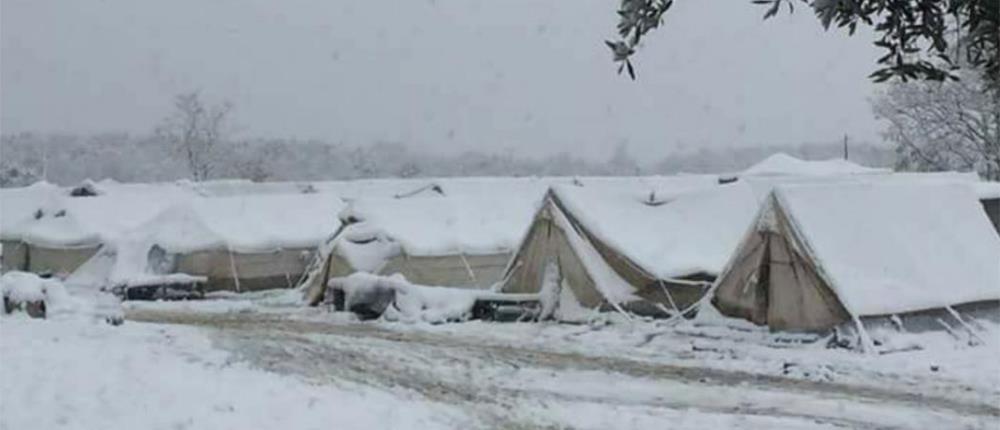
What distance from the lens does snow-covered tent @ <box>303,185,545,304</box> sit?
1021 inches

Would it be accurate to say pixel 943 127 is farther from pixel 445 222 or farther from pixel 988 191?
pixel 445 222

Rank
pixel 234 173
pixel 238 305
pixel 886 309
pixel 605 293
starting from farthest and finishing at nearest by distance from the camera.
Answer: pixel 234 173 → pixel 238 305 → pixel 605 293 → pixel 886 309

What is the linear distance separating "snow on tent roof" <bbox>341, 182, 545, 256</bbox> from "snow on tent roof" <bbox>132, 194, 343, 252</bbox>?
4069mm

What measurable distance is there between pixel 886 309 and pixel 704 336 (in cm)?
290

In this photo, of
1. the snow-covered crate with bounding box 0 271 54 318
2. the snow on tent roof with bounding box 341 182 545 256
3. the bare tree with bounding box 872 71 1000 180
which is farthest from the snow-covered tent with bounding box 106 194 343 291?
the bare tree with bounding box 872 71 1000 180

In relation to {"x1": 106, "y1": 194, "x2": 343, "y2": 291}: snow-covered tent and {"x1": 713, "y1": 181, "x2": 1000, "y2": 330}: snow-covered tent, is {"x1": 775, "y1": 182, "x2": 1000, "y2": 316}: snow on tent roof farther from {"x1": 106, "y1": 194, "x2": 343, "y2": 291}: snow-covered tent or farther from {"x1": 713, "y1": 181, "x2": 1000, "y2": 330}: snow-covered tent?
{"x1": 106, "y1": 194, "x2": 343, "y2": 291}: snow-covered tent

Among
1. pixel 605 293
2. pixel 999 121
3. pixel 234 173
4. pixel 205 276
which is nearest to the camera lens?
pixel 605 293

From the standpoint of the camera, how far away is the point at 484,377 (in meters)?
14.0

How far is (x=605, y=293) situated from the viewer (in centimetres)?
1986

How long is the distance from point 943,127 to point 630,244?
24.2m

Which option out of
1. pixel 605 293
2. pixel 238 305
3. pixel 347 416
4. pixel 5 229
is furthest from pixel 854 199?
pixel 5 229

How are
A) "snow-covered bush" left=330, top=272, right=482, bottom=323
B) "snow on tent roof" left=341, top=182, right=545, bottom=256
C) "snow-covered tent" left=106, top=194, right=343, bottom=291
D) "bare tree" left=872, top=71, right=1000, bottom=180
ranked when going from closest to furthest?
"snow-covered bush" left=330, top=272, right=482, bottom=323 < "snow on tent roof" left=341, top=182, right=545, bottom=256 < "snow-covered tent" left=106, top=194, right=343, bottom=291 < "bare tree" left=872, top=71, right=1000, bottom=180

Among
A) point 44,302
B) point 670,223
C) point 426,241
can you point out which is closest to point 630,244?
point 670,223

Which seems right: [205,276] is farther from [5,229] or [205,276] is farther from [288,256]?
[5,229]
